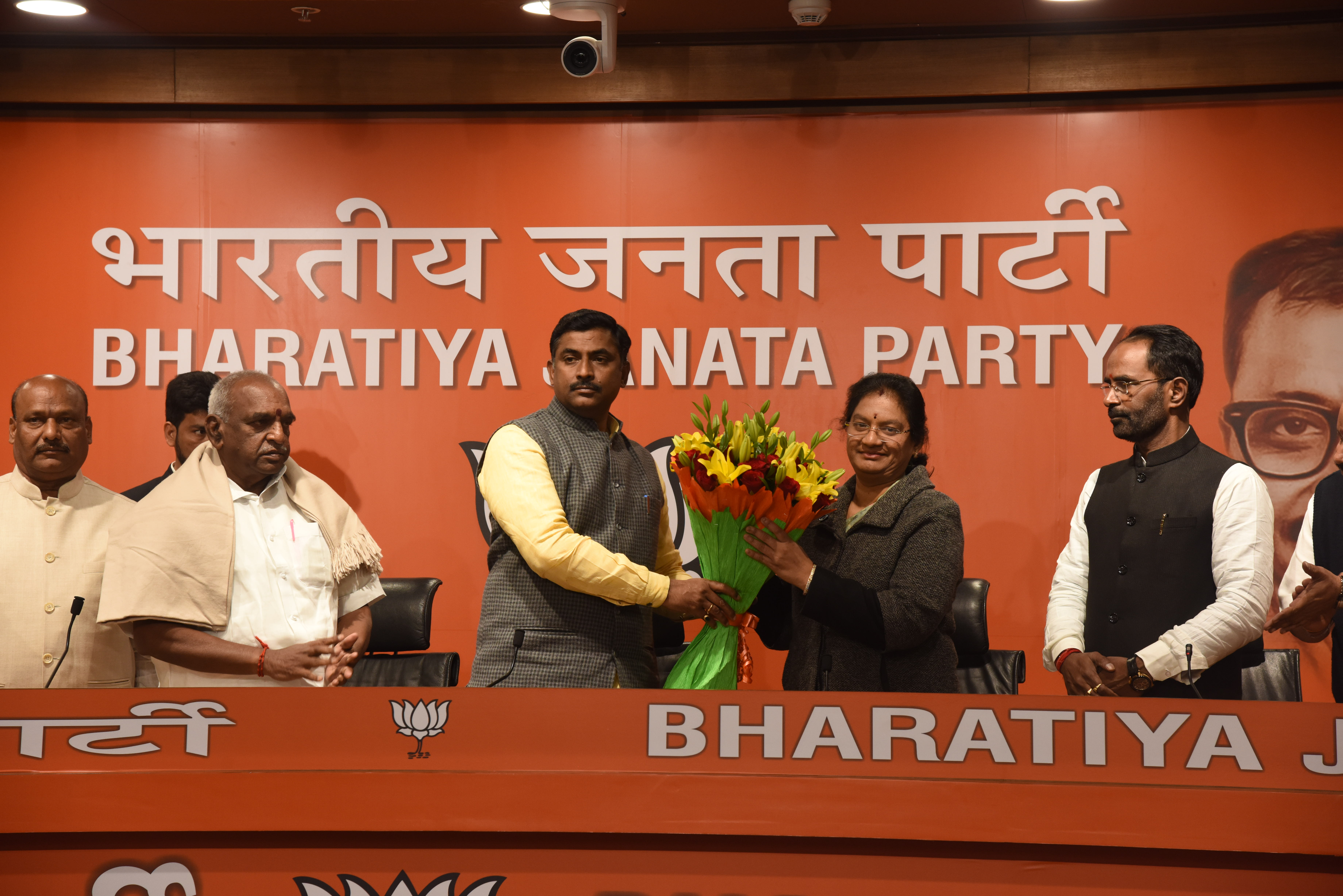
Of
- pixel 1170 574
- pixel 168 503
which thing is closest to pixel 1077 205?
pixel 1170 574

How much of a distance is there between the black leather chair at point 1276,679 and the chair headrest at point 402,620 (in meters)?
2.23

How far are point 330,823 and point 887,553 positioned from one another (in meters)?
1.17

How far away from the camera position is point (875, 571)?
7.80ft

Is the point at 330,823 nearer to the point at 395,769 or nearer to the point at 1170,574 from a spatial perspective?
the point at 395,769

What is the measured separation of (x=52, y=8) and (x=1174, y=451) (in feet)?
12.4

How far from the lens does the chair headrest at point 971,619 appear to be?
3.26 meters

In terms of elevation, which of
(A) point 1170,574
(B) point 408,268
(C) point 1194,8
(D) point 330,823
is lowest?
(D) point 330,823

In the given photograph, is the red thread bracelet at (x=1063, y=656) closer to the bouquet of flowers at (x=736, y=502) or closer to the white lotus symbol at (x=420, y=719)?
the bouquet of flowers at (x=736, y=502)

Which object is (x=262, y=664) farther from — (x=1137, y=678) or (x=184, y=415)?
(x=184, y=415)

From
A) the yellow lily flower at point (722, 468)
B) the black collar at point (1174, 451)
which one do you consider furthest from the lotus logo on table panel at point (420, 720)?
the black collar at point (1174, 451)

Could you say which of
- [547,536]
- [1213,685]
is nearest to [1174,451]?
[1213,685]

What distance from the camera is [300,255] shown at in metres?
4.31

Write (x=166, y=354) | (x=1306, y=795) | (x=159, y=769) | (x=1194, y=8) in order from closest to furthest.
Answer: (x=1306, y=795), (x=159, y=769), (x=1194, y=8), (x=166, y=354)

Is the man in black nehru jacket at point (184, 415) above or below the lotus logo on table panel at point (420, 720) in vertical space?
above
